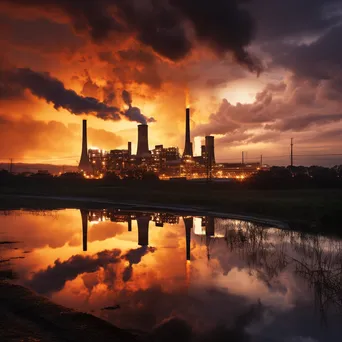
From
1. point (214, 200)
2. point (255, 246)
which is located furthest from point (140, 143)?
point (255, 246)

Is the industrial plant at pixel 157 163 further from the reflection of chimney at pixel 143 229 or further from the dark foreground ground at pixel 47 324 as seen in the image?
the dark foreground ground at pixel 47 324

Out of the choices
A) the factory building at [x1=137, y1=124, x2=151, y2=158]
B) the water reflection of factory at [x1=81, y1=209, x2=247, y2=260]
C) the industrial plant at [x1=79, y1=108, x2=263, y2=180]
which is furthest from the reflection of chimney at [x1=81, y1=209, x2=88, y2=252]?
the factory building at [x1=137, y1=124, x2=151, y2=158]

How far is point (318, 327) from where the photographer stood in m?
8.67

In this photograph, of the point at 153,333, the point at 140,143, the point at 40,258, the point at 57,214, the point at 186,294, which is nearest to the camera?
the point at 153,333

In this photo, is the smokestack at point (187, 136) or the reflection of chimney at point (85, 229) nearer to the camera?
the reflection of chimney at point (85, 229)

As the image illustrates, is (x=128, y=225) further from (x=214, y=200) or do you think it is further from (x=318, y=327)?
(x=318, y=327)

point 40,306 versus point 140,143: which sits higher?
point 140,143

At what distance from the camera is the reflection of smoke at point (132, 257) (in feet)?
42.7

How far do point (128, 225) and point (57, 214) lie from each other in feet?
36.4

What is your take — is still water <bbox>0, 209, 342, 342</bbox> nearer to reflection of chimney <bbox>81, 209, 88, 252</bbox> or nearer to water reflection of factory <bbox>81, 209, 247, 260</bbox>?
reflection of chimney <bbox>81, 209, 88, 252</bbox>

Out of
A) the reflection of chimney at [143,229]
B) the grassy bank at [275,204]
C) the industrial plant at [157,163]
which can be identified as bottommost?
the reflection of chimney at [143,229]

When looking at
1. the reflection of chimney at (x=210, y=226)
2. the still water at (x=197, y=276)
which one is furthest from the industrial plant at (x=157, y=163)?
the still water at (x=197, y=276)

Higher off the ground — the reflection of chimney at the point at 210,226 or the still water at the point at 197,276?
the reflection of chimney at the point at 210,226

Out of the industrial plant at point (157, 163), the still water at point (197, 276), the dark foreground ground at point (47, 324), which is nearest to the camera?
the dark foreground ground at point (47, 324)
